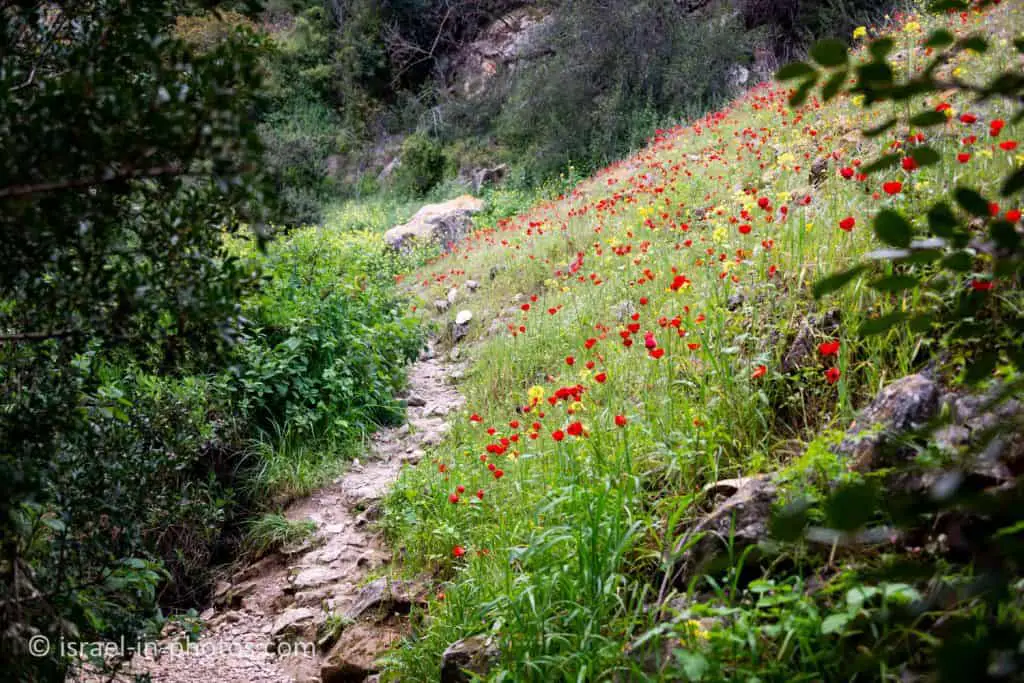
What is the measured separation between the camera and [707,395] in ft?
9.25

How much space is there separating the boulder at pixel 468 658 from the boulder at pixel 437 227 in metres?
11.0

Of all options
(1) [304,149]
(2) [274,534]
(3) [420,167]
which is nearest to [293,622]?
(2) [274,534]

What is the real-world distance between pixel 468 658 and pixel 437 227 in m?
12.0

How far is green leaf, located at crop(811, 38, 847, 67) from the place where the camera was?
934mm

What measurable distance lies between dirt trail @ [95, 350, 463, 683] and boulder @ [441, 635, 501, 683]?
70 cm

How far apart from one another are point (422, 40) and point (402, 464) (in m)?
20.4

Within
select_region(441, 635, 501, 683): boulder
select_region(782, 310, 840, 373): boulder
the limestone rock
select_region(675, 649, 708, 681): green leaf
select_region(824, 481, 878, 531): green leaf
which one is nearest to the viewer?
select_region(824, 481, 878, 531): green leaf

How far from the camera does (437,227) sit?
13844mm

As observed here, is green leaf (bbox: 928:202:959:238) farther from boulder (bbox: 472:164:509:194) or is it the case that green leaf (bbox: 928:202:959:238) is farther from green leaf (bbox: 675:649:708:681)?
boulder (bbox: 472:164:509:194)

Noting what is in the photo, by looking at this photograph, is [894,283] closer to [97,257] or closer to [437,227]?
[97,257]

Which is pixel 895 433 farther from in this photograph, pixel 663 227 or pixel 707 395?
pixel 663 227

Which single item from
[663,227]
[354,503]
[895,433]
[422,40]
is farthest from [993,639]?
[422,40]

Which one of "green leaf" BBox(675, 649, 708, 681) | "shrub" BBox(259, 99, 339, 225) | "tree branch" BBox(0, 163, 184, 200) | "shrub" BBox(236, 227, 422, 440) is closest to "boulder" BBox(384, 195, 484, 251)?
"shrub" BBox(259, 99, 339, 225)

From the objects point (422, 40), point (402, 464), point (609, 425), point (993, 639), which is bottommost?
point (402, 464)
